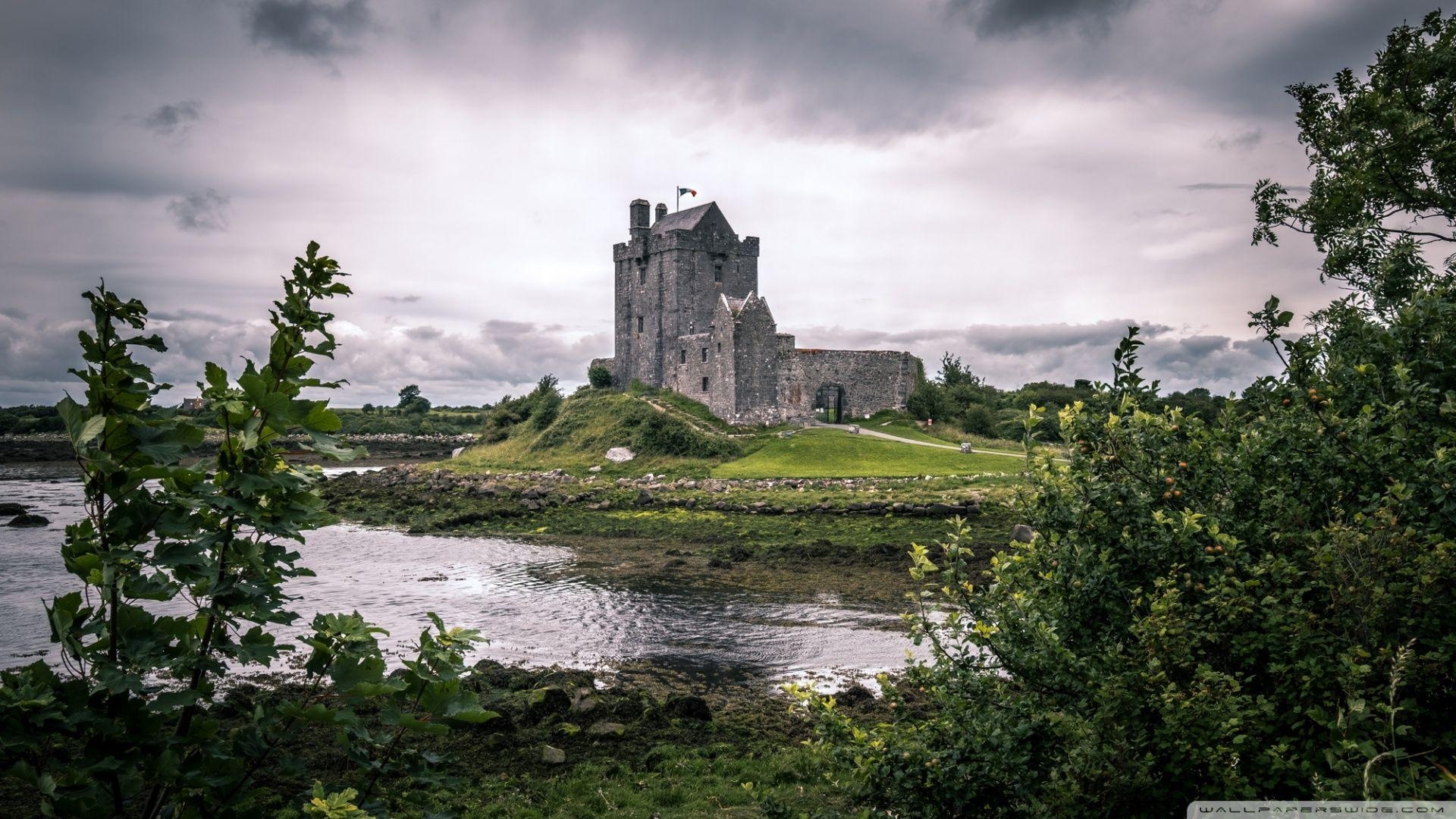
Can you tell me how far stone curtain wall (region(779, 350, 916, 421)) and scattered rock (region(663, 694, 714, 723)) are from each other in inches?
1694

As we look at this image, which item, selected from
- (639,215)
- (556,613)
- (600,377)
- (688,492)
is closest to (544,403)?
(600,377)

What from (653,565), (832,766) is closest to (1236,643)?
(832,766)

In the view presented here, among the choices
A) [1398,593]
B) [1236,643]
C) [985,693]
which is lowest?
[985,693]

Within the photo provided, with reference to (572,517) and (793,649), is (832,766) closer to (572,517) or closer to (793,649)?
(793,649)

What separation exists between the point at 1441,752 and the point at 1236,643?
100 centimetres

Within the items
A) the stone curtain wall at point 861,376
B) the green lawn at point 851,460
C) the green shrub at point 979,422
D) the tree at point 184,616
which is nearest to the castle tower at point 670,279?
the stone curtain wall at point 861,376

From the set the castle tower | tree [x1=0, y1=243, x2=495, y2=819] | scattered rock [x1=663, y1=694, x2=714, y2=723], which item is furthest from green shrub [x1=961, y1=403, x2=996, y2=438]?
tree [x1=0, y1=243, x2=495, y2=819]

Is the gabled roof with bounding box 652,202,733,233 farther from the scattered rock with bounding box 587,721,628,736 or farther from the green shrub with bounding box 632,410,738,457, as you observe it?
the scattered rock with bounding box 587,721,628,736

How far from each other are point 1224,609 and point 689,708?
8508 mm

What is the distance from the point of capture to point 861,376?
56.9 meters

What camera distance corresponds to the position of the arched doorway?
56.4m

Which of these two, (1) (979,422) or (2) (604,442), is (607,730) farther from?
(1) (979,422)

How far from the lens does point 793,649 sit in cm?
1595

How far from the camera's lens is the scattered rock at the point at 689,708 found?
12070 mm
